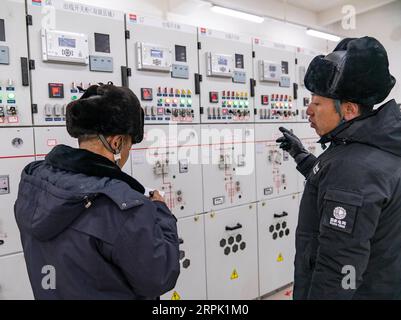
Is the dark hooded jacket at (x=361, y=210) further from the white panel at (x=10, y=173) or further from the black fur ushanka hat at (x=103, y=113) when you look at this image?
the white panel at (x=10, y=173)

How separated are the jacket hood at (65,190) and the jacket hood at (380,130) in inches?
35.1

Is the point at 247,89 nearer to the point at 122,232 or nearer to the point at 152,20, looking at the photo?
the point at 152,20

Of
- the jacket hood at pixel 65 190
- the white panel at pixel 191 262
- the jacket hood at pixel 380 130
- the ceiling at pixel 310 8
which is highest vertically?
the ceiling at pixel 310 8

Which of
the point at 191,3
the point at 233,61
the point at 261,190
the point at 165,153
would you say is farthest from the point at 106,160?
the point at 191,3

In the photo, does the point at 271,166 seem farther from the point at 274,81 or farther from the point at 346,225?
the point at 346,225

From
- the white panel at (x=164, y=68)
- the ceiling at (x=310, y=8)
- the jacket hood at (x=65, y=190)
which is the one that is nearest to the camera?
the jacket hood at (x=65, y=190)

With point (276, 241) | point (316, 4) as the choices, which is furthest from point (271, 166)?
point (316, 4)

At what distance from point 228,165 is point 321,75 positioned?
5.58ft

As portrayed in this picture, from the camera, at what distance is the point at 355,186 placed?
1.27m

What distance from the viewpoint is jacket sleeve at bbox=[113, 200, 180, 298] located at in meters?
1.09

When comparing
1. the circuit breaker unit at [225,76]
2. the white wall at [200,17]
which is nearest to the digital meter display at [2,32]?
the circuit breaker unit at [225,76]

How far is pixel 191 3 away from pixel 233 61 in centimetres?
222

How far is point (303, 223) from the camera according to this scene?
1540 mm

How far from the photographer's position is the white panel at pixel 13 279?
6.72 feet
